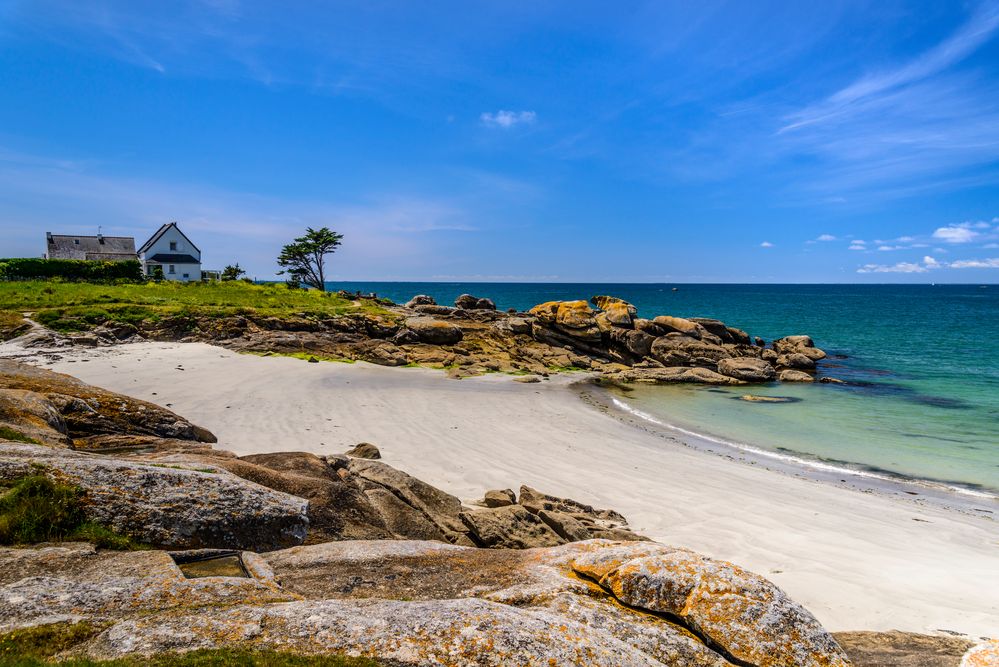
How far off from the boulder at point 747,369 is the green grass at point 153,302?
29.4 meters

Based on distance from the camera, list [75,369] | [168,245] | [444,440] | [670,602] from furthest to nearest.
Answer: [168,245]
[75,369]
[444,440]
[670,602]

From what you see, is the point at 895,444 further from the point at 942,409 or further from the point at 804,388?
the point at 804,388

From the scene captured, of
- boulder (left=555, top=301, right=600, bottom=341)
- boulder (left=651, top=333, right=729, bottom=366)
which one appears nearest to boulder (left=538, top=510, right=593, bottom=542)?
boulder (left=651, top=333, right=729, bottom=366)

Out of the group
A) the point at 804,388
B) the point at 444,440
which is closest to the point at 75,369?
the point at 444,440

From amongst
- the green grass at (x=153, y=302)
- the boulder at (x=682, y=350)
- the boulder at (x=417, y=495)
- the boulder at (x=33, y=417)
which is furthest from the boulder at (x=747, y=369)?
the boulder at (x=33, y=417)

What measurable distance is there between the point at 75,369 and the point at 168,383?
5.03 meters

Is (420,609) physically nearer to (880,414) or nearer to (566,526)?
(566,526)

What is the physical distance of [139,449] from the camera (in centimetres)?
884

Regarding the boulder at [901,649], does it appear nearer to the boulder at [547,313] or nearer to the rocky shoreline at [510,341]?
the rocky shoreline at [510,341]

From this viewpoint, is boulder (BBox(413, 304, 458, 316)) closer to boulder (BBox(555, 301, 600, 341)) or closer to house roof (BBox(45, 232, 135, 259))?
boulder (BBox(555, 301, 600, 341))

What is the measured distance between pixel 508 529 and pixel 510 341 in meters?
33.8

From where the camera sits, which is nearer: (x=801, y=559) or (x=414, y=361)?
(x=801, y=559)

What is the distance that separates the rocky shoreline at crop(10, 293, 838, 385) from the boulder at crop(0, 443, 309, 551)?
26028 mm

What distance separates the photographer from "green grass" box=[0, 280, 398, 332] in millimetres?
32250
